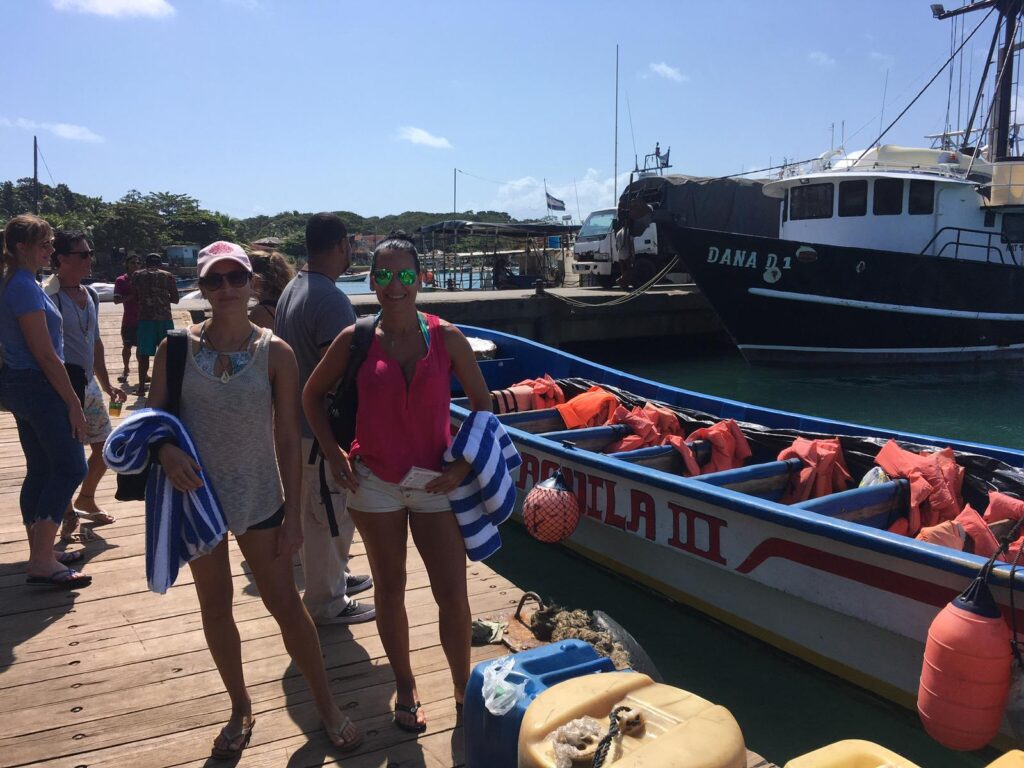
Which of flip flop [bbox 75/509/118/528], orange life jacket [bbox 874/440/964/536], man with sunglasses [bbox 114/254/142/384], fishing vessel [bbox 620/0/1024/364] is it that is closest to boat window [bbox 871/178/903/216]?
fishing vessel [bbox 620/0/1024/364]

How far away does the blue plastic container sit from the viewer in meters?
1.97

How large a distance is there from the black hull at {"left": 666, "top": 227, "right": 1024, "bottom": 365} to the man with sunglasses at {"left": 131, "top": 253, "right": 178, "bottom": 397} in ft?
30.1

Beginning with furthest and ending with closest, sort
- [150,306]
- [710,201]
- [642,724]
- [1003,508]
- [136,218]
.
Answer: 1. [136,218]
2. [710,201]
3. [150,306]
4. [1003,508]
5. [642,724]

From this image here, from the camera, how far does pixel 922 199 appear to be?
48.9 ft

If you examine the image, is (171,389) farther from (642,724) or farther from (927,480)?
(927,480)

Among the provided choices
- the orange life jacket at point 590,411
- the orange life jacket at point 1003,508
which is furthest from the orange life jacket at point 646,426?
the orange life jacket at point 1003,508

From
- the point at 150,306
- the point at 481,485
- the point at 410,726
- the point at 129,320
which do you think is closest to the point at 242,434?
the point at 481,485

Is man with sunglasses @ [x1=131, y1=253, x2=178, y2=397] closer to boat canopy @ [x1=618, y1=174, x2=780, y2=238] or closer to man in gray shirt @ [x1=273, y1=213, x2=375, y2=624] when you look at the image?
man in gray shirt @ [x1=273, y1=213, x2=375, y2=624]

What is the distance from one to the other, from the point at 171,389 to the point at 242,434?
0.25 m

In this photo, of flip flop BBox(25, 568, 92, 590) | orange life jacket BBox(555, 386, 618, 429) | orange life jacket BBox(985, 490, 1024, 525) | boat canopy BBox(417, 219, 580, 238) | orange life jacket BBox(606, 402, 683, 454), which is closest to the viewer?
flip flop BBox(25, 568, 92, 590)

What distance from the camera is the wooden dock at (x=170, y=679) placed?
264cm

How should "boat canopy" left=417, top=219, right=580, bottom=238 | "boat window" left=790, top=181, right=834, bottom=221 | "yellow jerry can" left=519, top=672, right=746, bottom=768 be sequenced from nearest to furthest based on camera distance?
"yellow jerry can" left=519, top=672, right=746, bottom=768 < "boat window" left=790, top=181, right=834, bottom=221 < "boat canopy" left=417, top=219, right=580, bottom=238

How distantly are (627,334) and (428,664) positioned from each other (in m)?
14.5

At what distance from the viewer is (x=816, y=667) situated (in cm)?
416
